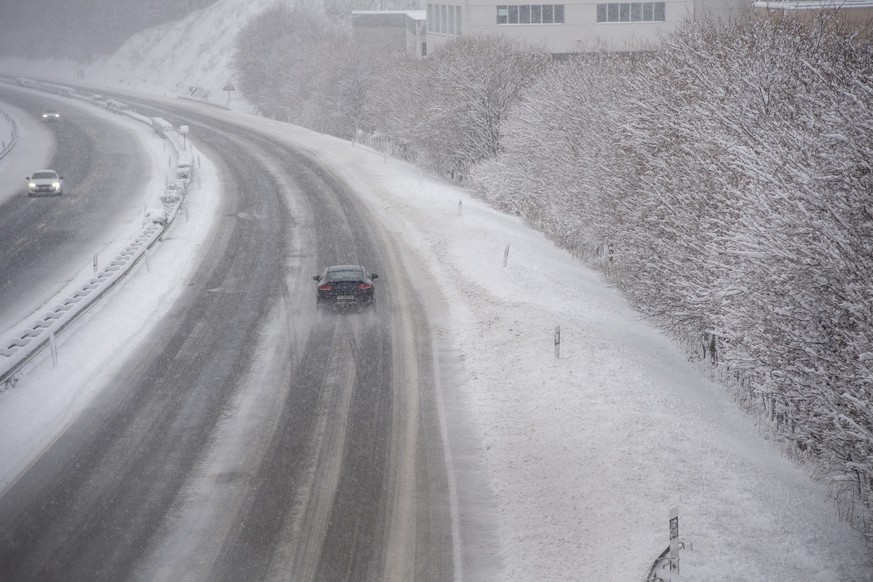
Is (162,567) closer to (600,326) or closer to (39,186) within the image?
(600,326)

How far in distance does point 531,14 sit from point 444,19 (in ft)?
27.9

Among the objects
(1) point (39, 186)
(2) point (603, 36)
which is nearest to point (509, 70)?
(2) point (603, 36)

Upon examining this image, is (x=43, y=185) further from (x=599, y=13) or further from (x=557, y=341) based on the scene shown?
(x=599, y=13)

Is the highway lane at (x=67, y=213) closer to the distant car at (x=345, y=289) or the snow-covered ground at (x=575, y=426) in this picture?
the snow-covered ground at (x=575, y=426)

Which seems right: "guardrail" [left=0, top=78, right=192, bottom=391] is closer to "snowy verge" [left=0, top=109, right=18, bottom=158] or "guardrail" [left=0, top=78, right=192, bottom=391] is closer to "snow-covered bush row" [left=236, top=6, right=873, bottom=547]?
"snow-covered bush row" [left=236, top=6, right=873, bottom=547]

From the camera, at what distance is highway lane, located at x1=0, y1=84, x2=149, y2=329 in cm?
2853

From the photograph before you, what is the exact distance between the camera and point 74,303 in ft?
78.8

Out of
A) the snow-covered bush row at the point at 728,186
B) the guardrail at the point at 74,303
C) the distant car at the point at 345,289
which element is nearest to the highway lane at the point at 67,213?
the guardrail at the point at 74,303

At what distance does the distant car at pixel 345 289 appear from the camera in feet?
81.6

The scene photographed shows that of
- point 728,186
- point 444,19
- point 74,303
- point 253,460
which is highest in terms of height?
point 444,19

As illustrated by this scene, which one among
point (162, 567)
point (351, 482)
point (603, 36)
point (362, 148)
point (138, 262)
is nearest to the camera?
point (162, 567)

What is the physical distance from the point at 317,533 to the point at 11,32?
190m

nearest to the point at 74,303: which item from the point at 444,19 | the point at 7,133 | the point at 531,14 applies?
the point at 531,14

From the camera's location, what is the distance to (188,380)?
63.7 ft
